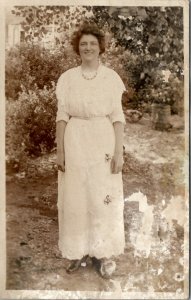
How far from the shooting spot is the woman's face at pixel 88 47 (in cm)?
92

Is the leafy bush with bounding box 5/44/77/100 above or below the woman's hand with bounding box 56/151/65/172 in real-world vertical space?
above

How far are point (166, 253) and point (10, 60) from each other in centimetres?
59

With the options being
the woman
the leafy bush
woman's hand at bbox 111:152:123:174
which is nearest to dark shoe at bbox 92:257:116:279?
the woman

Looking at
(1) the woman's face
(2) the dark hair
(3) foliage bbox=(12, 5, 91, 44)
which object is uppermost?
(3) foliage bbox=(12, 5, 91, 44)

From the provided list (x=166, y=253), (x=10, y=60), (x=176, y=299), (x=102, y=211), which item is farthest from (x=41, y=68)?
(x=176, y=299)

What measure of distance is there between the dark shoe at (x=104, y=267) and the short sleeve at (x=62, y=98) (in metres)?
0.34

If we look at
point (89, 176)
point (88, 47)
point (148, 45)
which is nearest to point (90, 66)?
point (88, 47)

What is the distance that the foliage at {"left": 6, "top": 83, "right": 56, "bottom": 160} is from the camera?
0.92m

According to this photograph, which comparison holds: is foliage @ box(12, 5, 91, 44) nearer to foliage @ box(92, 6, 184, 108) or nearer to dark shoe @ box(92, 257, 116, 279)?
foliage @ box(92, 6, 184, 108)

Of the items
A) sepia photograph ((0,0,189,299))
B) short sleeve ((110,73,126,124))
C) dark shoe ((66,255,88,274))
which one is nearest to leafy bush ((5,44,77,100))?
sepia photograph ((0,0,189,299))

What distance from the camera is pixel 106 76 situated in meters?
0.92

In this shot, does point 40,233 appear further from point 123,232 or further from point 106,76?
point 106,76

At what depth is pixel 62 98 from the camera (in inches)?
36.0

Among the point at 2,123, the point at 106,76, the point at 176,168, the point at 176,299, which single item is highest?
the point at 106,76
